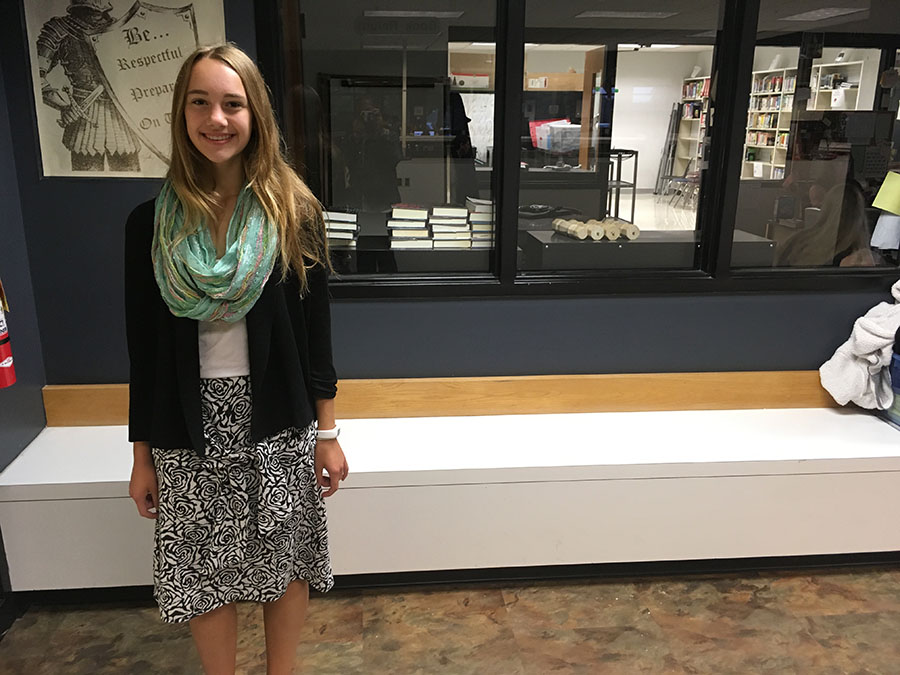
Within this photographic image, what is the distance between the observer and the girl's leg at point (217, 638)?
1.61 m

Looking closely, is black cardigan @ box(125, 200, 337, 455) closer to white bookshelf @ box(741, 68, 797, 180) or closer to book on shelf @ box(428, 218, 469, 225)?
book on shelf @ box(428, 218, 469, 225)

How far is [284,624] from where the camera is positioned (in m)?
1.70

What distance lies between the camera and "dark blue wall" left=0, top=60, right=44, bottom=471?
85.6 inches

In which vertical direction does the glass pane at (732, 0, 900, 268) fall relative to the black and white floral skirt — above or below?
above

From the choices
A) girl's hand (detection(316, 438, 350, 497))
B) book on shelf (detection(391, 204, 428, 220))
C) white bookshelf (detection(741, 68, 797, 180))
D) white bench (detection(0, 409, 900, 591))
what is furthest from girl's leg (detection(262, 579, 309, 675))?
white bookshelf (detection(741, 68, 797, 180))

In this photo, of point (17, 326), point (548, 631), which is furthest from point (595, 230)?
point (17, 326)

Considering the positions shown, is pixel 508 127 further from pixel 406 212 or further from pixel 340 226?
pixel 340 226

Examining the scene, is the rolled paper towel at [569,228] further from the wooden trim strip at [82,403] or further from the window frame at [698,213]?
the wooden trim strip at [82,403]

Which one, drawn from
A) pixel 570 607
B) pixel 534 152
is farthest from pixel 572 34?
pixel 570 607

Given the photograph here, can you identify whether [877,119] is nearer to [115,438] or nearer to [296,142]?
[296,142]

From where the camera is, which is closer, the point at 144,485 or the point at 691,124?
the point at 144,485

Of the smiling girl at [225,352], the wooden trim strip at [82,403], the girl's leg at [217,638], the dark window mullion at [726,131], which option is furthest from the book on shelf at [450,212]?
the girl's leg at [217,638]

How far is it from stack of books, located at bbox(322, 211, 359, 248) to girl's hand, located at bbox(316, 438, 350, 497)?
106 cm

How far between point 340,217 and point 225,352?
1.17m
